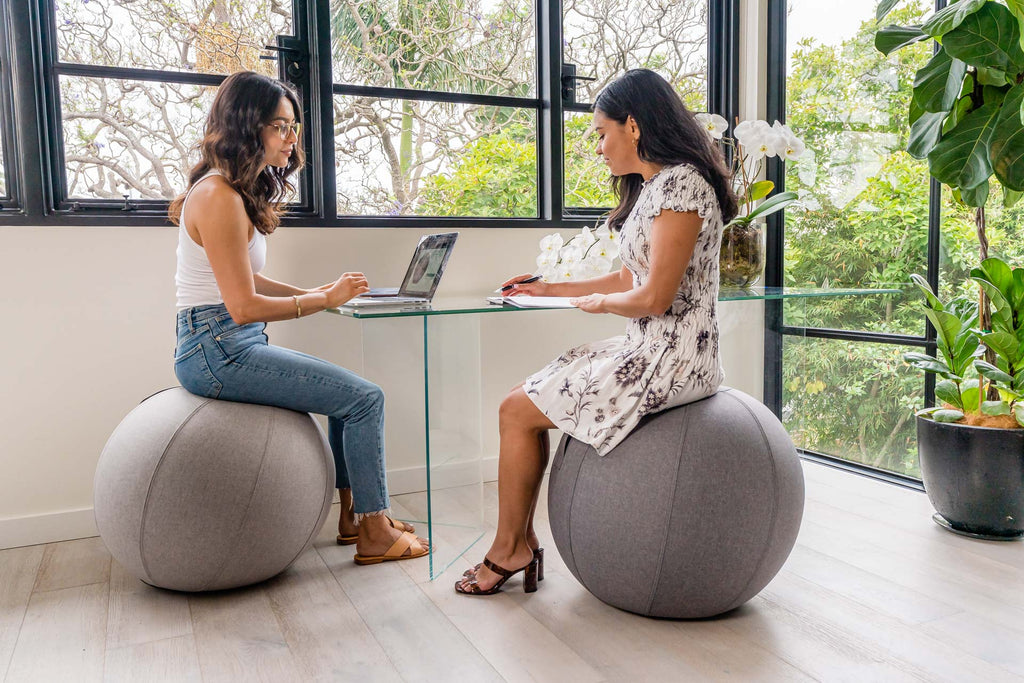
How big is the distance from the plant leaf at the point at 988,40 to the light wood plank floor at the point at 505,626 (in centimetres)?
138

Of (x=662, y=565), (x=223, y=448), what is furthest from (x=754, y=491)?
(x=223, y=448)

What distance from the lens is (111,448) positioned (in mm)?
2016

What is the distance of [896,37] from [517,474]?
5.88ft

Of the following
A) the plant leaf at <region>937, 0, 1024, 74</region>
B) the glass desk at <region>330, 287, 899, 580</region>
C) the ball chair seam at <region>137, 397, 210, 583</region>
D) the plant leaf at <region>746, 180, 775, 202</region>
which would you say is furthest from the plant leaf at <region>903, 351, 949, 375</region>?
the ball chair seam at <region>137, 397, 210, 583</region>

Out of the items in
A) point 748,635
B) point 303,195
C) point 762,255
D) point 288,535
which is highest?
point 303,195

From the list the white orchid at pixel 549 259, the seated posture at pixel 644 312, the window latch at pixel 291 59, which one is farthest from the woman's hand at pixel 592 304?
the window latch at pixel 291 59

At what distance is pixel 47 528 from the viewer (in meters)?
2.45

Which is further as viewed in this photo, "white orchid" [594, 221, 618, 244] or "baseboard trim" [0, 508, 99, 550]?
"white orchid" [594, 221, 618, 244]

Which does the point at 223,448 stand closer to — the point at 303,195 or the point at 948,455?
the point at 303,195

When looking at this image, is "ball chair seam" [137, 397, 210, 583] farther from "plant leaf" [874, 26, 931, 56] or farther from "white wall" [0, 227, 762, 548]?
"plant leaf" [874, 26, 931, 56]

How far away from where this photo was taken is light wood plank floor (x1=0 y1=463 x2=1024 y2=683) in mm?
1647

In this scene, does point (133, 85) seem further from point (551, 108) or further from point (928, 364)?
point (928, 364)

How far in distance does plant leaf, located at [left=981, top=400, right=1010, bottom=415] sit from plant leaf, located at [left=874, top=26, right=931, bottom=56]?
3.67ft

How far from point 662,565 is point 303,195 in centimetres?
180
